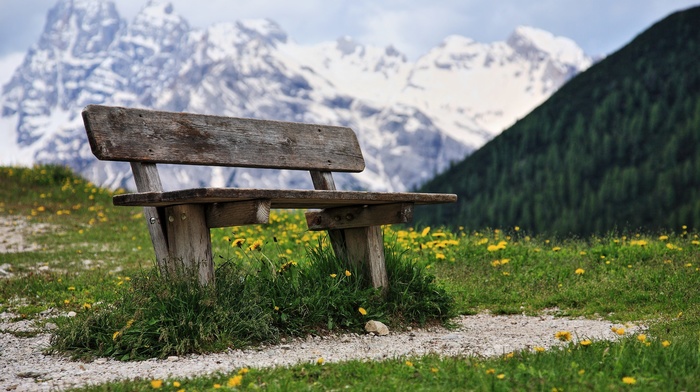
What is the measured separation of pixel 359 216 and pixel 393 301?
0.79m

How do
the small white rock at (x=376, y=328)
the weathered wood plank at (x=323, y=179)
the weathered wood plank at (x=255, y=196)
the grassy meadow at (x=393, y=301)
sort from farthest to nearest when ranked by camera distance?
the weathered wood plank at (x=323, y=179)
the small white rock at (x=376, y=328)
the weathered wood plank at (x=255, y=196)
the grassy meadow at (x=393, y=301)

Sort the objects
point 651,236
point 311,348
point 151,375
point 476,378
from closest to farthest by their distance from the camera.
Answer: point 476,378, point 151,375, point 311,348, point 651,236

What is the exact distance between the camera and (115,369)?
4.41 meters

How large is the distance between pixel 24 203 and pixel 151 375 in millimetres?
12398

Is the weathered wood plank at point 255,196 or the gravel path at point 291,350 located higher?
the weathered wood plank at point 255,196

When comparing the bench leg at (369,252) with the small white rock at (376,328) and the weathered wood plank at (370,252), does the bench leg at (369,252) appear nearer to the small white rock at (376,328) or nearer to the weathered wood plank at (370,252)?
the weathered wood plank at (370,252)

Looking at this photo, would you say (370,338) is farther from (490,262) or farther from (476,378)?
(490,262)

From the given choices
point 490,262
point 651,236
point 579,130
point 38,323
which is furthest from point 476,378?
point 579,130

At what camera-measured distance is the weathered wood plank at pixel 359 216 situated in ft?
19.1

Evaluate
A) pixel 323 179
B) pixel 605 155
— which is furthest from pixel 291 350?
pixel 605 155

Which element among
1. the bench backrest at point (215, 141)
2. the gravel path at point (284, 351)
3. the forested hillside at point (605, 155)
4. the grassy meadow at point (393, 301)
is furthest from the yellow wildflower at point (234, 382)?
the forested hillside at point (605, 155)

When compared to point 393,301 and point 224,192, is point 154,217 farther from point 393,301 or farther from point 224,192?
point 393,301

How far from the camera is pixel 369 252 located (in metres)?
5.98

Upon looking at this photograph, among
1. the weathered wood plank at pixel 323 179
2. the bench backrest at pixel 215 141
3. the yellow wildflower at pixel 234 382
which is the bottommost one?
the yellow wildflower at pixel 234 382
